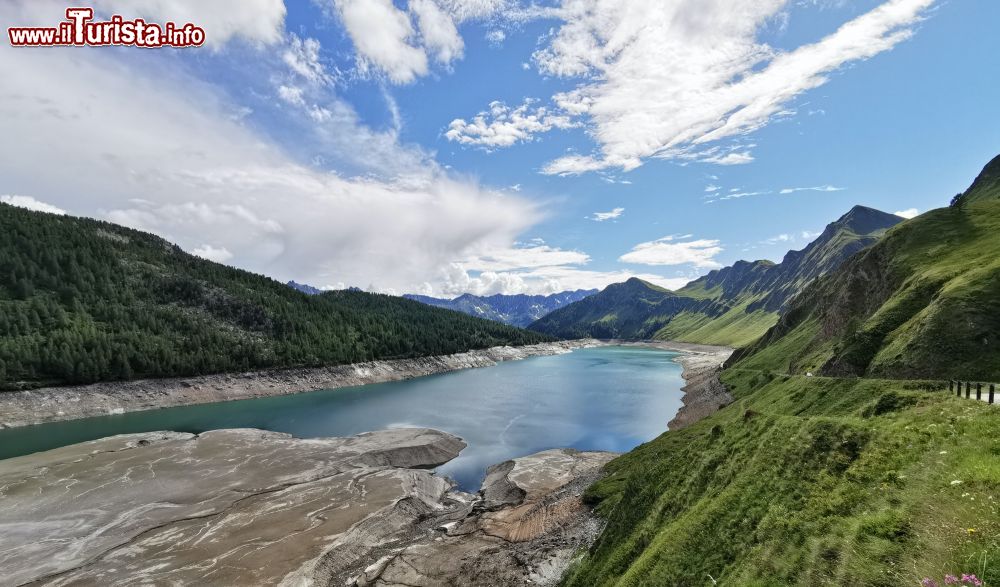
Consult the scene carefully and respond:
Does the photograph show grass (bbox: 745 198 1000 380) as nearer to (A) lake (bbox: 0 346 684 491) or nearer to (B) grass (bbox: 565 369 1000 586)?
(B) grass (bbox: 565 369 1000 586)

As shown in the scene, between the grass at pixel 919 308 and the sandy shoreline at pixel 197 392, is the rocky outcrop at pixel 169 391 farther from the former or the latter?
the grass at pixel 919 308

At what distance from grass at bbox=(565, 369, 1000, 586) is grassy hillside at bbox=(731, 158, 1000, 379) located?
904 inches

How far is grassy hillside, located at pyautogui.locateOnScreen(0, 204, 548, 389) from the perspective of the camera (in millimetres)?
106250

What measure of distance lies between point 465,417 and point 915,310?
72.6 meters

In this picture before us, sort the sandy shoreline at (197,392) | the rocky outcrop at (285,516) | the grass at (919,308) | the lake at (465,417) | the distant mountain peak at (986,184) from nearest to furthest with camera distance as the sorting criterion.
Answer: the rocky outcrop at (285,516), the grass at (919,308), the lake at (465,417), the sandy shoreline at (197,392), the distant mountain peak at (986,184)

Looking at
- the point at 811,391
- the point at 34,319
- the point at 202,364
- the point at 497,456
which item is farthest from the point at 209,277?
the point at 811,391

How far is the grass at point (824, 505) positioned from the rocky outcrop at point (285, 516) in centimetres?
975

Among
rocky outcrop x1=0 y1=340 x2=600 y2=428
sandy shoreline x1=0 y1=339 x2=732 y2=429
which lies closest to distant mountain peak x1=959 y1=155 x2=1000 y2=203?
sandy shoreline x1=0 y1=339 x2=732 y2=429

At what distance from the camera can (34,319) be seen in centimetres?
11931

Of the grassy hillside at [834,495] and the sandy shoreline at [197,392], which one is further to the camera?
the sandy shoreline at [197,392]

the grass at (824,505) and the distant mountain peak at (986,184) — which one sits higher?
the distant mountain peak at (986,184)

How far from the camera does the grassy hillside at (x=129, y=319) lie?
106250 millimetres

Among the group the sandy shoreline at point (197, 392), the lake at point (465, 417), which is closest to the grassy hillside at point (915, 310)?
the sandy shoreline at point (197, 392)

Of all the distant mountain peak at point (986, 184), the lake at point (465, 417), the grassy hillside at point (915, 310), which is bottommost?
the lake at point (465, 417)
